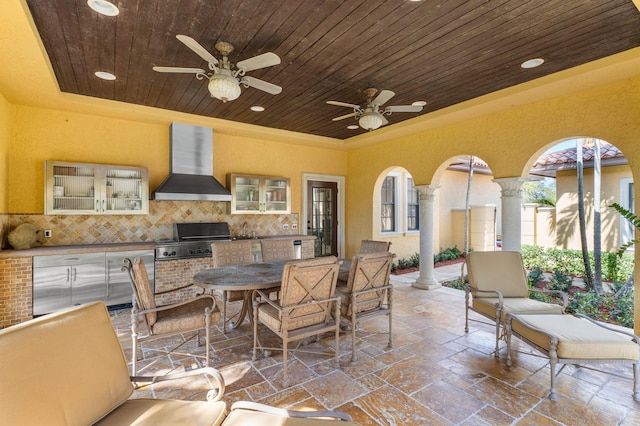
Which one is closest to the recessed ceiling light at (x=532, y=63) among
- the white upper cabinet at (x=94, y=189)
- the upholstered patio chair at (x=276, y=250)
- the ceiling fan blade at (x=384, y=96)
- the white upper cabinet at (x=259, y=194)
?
the ceiling fan blade at (x=384, y=96)

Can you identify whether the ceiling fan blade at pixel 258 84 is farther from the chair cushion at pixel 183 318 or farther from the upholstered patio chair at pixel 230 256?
the chair cushion at pixel 183 318

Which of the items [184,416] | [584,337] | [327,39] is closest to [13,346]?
[184,416]

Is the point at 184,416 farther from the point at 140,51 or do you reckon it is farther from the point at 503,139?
the point at 503,139

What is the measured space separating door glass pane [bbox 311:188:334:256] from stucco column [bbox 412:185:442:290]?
7.81ft

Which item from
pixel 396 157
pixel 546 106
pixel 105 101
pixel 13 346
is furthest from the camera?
pixel 396 157

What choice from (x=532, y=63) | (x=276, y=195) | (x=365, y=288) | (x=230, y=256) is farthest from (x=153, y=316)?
(x=532, y=63)

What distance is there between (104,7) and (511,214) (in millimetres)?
5337

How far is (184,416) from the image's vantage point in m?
1.43

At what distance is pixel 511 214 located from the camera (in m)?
4.52

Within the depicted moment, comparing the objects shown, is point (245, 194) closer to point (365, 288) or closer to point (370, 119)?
point (370, 119)

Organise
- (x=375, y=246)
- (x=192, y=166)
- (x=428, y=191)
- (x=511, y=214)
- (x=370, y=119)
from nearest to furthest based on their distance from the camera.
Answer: (x=370, y=119) → (x=375, y=246) → (x=511, y=214) → (x=192, y=166) → (x=428, y=191)

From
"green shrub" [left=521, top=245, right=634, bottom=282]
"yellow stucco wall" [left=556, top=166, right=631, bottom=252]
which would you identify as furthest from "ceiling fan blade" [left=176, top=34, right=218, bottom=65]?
"yellow stucco wall" [left=556, top=166, right=631, bottom=252]

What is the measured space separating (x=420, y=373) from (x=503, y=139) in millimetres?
3618

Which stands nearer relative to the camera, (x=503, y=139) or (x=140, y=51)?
(x=140, y=51)
